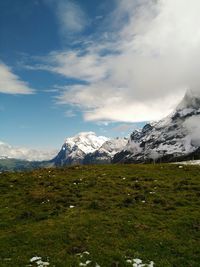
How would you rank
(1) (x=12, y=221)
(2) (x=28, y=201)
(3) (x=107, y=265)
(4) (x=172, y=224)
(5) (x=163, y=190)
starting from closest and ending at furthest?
(3) (x=107, y=265) → (4) (x=172, y=224) → (1) (x=12, y=221) → (2) (x=28, y=201) → (5) (x=163, y=190)

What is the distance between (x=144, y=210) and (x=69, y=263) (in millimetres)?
10952

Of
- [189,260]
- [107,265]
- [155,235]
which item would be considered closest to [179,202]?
[155,235]

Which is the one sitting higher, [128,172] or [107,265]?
[128,172]

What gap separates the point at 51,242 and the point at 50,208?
7601 mm

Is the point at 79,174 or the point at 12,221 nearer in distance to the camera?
the point at 12,221

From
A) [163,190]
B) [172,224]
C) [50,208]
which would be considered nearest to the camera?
[172,224]

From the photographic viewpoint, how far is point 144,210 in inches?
1161

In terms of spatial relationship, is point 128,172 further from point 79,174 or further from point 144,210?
point 144,210

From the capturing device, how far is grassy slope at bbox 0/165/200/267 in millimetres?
21500

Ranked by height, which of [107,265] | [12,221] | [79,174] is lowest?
[107,265]

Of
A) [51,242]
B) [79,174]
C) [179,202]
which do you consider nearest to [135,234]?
[51,242]

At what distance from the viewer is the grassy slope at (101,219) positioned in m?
21.5

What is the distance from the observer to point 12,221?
28094 millimetres

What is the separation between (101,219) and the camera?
1067 inches
